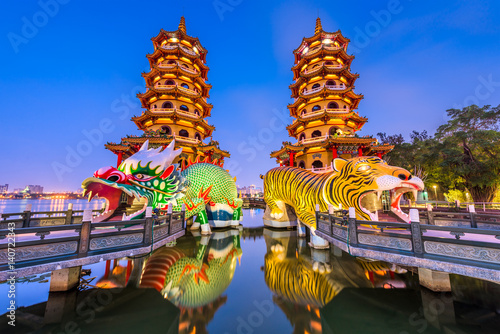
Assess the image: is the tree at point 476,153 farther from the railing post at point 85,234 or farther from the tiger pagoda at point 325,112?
the railing post at point 85,234

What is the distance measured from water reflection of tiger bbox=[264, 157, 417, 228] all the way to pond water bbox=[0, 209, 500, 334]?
190 cm

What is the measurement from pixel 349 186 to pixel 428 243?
2761 millimetres

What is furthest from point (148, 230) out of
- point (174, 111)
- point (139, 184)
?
point (174, 111)

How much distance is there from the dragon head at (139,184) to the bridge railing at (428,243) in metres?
5.54

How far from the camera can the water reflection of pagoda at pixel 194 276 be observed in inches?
147

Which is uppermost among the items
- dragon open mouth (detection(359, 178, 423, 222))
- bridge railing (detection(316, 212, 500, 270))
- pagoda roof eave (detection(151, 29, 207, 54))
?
pagoda roof eave (detection(151, 29, 207, 54))

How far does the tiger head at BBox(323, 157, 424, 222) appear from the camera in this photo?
5.26 meters

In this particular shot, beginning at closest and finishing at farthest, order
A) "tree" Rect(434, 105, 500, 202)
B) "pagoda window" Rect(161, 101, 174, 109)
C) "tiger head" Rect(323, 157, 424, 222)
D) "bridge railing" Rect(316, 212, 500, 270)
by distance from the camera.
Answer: "bridge railing" Rect(316, 212, 500, 270) < "tiger head" Rect(323, 157, 424, 222) < "tree" Rect(434, 105, 500, 202) < "pagoda window" Rect(161, 101, 174, 109)

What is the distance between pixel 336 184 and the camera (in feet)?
21.9

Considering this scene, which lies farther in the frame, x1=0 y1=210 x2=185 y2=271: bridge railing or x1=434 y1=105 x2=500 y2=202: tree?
x1=434 y1=105 x2=500 y2=202: tree

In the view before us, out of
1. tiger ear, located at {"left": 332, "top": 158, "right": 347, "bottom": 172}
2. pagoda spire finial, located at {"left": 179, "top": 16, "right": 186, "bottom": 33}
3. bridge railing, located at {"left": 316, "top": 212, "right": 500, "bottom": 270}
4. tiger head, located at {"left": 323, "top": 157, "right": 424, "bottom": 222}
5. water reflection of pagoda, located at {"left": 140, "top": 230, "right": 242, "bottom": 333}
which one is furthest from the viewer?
pagoda spire finial, located at {"left": 179, "top": 16, "right": 186, "bottom": 33}

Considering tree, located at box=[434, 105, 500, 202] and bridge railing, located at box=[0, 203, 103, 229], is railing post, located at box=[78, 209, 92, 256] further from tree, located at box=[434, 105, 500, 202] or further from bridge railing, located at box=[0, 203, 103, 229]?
tree, located at box=[434, 105, 500, 202]

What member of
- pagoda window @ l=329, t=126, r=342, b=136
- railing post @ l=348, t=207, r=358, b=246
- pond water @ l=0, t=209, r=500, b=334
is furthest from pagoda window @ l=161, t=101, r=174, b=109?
railing post @ l=348, t=207, r=358, b=246

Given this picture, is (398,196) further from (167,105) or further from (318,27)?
(318,27)
